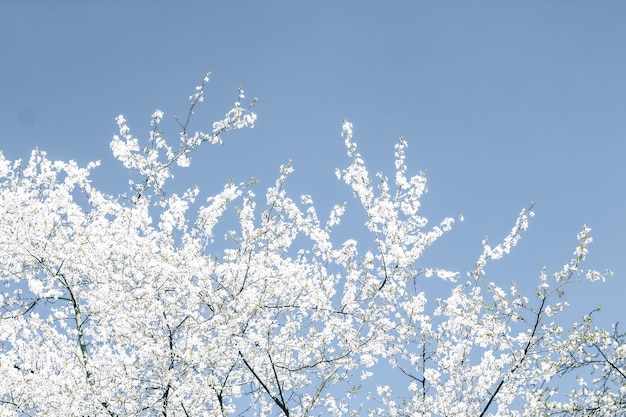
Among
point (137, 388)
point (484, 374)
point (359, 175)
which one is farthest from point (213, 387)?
point (484, 374)

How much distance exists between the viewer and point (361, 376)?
973cm

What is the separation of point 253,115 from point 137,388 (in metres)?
4.98

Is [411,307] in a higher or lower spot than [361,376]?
higher

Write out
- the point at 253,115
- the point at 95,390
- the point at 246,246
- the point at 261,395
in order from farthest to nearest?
the point at 253,115
the point at 261,395
the point at 246,246
the point at 95,390

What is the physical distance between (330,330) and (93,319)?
3920mm

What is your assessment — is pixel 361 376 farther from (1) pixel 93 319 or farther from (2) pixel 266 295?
(1) pixel 93 319

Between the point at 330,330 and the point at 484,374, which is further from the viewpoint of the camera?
the point at 484,374

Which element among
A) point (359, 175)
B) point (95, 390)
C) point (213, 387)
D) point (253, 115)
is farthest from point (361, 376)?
point (253, 115)

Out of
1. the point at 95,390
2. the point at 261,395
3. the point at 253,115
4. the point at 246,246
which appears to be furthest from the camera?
the point at 253,115

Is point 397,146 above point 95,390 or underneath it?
above

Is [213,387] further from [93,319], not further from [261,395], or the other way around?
[93,319]

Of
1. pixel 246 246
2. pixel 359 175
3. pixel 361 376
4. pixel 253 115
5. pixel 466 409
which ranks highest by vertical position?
pixel 253 115

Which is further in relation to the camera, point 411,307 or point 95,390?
point 411,307

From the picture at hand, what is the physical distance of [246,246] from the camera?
27.9ft
